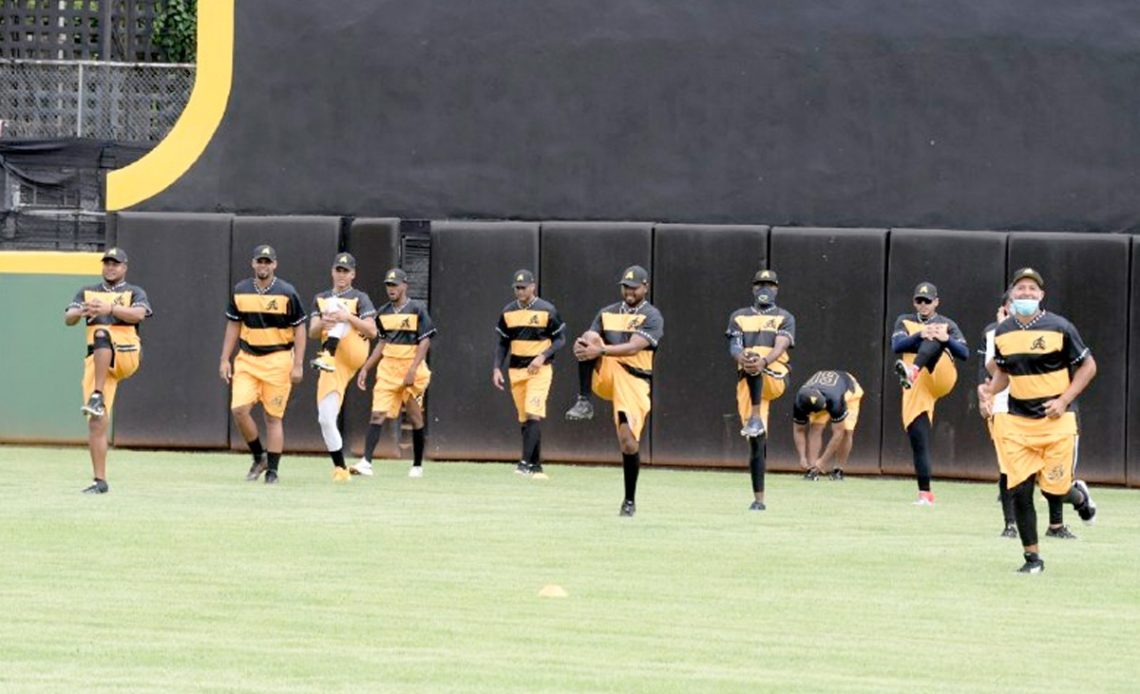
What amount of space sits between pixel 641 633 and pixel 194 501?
8042 mm

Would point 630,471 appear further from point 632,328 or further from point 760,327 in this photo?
point 760,327

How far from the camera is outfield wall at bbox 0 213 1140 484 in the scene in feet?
77.5

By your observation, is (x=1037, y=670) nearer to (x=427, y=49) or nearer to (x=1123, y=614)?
(x=1123, y=614)

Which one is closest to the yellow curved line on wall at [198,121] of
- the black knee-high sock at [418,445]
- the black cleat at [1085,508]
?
the black knee-high sock at [418,445]

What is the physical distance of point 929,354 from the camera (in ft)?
67.7

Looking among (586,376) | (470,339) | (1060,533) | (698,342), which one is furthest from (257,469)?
(1060,533)

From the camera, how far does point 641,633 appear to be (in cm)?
1106

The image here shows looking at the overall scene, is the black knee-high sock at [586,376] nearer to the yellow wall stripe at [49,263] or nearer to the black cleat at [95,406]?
the black cleat at [95,406]

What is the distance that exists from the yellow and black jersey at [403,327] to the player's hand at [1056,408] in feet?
30.9

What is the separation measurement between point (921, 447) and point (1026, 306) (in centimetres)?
605

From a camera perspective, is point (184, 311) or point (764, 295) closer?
point (764, 295)

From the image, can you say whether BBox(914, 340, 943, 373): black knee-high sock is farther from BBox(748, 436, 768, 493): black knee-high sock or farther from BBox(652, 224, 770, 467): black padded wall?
BBox(652, 224, 770, 467): black padded wall

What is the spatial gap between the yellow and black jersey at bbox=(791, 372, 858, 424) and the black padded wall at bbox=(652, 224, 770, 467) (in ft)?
3.05

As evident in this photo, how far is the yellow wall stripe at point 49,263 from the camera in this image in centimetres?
2536
